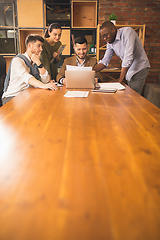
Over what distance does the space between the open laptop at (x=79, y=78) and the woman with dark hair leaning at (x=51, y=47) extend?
666 millimetres

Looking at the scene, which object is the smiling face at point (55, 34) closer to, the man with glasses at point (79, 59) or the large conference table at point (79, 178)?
the man with glasses at point (79, 59)

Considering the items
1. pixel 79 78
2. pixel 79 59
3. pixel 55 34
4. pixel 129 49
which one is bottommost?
pixel 79 78

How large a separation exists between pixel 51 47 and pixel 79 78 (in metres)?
1.03

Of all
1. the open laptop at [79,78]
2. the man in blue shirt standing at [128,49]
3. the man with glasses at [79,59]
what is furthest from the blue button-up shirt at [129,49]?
the open laptop at [79,78]

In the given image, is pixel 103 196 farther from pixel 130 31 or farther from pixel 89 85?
pixel 130 31

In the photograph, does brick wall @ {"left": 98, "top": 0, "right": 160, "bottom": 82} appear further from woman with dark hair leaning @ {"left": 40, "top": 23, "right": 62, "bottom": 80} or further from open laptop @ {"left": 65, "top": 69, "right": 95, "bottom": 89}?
open laptop @ {"left": 65, "top": 69, "right": 95, "bottom": 89}

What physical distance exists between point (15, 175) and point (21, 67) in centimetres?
152

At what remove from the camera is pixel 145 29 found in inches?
150

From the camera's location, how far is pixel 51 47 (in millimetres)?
2602

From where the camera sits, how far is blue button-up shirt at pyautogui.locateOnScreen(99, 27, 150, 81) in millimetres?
2318

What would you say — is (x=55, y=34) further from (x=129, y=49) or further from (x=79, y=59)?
(x=129, y=49)

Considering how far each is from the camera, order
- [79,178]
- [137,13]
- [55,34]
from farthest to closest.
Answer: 1. [137,13]
2. [55,34]
3. [79,178]

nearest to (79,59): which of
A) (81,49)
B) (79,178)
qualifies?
(81,49)

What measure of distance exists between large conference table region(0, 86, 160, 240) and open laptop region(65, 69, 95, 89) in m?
0.89
